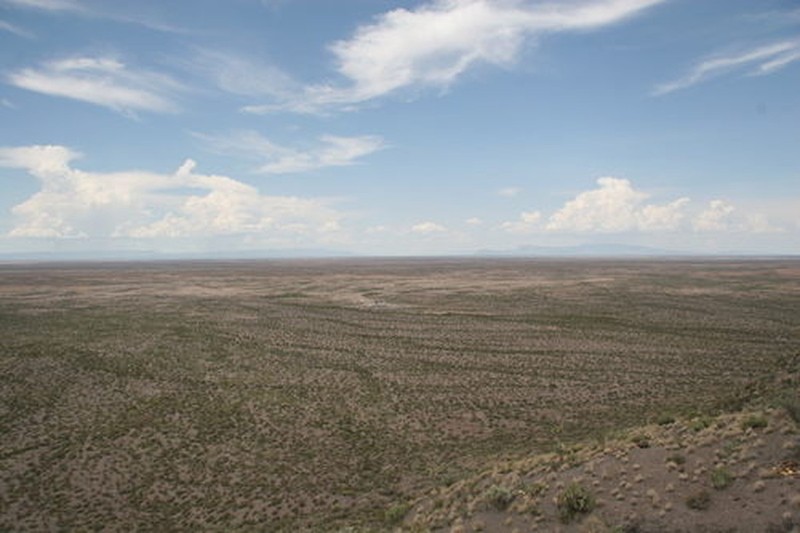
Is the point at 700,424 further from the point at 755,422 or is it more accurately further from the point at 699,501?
the point at 699,501

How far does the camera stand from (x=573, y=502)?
13.5 metres

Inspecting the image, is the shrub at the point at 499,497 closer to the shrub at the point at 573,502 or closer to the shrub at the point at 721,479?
the shrub at the point at 573,502

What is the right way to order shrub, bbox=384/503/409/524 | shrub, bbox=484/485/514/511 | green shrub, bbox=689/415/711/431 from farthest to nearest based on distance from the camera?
green shrub, bbox=689/415/711/431
shrub, bbox=384/503/409/524
shrub, bbox=484/485/514/511

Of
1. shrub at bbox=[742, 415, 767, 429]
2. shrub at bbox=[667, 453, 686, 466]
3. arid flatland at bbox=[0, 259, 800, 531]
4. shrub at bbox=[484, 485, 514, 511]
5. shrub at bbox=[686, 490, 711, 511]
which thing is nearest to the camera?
shrub at bbox=[686, 490, 711, 511]

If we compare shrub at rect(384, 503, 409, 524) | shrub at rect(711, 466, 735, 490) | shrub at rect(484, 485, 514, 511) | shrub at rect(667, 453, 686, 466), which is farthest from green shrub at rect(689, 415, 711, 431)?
shrub at rect(384, 503, 409, 524)

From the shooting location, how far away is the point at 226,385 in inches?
1326

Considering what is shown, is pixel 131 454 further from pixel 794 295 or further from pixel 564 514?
pixel 794 295

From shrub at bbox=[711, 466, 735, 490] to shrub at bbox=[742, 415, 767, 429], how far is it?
10.4 ft

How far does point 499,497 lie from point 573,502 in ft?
7.42

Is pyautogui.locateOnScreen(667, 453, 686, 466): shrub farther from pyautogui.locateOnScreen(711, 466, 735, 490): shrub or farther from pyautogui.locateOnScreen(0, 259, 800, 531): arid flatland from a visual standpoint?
pyautogui.locateOnScreen(0, 259, 800, 531): arid flatland

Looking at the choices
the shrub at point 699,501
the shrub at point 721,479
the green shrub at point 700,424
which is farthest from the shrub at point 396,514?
the green shrub at point 700,424

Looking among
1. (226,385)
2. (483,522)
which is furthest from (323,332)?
(483,522)

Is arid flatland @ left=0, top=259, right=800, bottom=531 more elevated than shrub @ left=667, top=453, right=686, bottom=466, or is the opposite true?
shrub @ left=667, top=453, right=686, bottom=466

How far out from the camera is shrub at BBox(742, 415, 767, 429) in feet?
50.4
